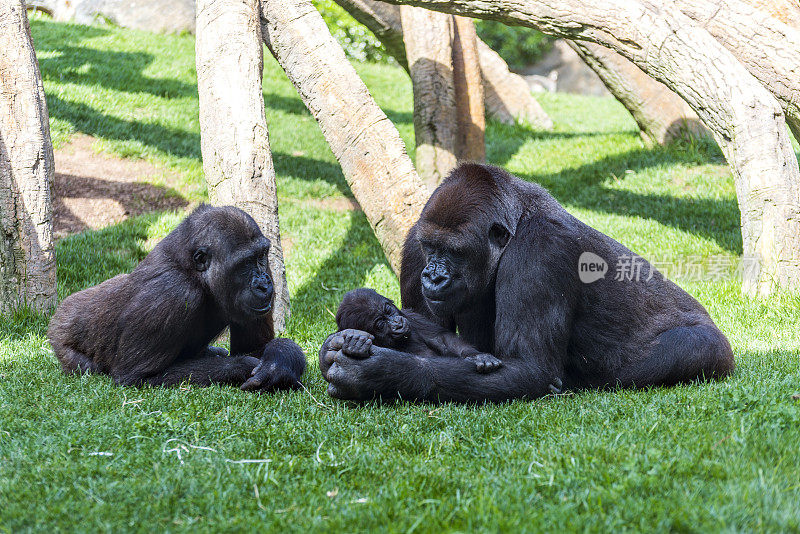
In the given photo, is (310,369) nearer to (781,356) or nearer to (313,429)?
Answer: (313,429)

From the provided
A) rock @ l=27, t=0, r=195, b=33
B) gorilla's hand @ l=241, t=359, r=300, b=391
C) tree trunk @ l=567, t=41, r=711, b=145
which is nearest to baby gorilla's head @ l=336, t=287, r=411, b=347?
gorilla's hand @ l=241, t=359, r=300, b=391

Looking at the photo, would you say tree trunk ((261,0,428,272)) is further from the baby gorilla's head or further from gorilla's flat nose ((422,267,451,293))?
gorilla's flat nose ((422,267,451,293))

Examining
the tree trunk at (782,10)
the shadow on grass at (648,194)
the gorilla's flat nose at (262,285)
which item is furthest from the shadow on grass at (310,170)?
the gorilla's flat nose at (262,285)

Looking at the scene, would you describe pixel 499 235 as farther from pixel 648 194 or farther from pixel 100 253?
pixel 648 194

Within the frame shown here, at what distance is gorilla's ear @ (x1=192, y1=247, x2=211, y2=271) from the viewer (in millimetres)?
4910

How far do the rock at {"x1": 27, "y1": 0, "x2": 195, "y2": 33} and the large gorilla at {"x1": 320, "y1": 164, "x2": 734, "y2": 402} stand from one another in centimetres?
1411

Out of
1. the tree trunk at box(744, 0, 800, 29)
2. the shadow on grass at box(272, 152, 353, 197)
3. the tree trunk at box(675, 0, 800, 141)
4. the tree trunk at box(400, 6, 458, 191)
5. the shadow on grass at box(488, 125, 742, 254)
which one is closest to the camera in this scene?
the tree trunk at box(675, 0, 800, 141)

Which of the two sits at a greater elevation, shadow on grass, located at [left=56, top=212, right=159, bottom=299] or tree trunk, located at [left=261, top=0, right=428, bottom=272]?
tree trunk, located at [left=261, top=0, right=428, bottom=272]

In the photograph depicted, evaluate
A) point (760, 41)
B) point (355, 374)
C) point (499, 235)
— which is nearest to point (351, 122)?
point (499, 235)

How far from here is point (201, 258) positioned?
4.94 m

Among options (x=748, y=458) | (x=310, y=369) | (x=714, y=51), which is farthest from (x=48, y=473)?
(x=714, y=51)

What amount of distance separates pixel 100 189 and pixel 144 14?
8407 millimetres

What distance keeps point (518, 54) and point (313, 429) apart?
2876cm

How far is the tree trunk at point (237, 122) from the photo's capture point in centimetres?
661
